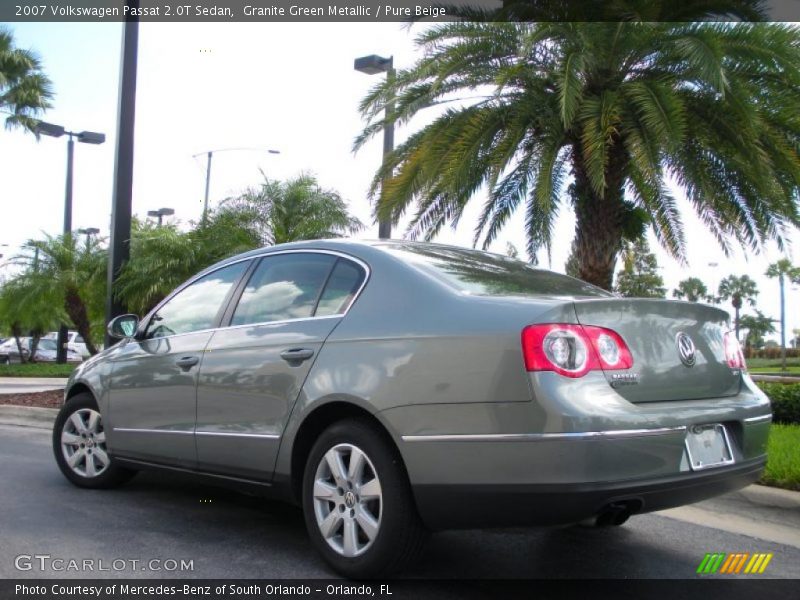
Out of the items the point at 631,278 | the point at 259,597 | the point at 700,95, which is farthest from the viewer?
the point at 631,278

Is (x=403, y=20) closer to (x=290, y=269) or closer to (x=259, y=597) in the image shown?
(x=290, y=269)

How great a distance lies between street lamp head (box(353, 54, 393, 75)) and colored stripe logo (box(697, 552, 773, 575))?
800 cm

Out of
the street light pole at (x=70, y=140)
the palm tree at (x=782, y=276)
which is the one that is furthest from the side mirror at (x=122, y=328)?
the palm tree at (x=782, y=276)

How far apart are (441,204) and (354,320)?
672cm

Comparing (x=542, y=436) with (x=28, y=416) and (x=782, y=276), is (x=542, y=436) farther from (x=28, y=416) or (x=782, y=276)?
(x=782, y=276)

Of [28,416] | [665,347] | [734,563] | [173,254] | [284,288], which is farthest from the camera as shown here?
[173,254]

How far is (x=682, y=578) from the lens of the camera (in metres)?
3.84

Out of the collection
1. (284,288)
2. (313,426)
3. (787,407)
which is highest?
(284,288)

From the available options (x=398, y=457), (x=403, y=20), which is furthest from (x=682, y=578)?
(x=403, y=20)

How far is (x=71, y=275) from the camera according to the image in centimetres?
1703

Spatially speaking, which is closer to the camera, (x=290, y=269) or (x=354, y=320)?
(x=354, y=320)

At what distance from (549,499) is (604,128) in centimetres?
639

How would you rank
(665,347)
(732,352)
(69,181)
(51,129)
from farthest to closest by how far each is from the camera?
(69,181)
(51,129)
(732,352)
(665,347)
